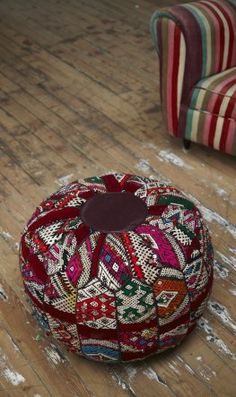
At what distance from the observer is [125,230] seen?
149cm

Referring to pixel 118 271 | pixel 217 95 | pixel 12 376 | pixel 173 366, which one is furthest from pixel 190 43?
pixel 12 376

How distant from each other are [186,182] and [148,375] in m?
1.00

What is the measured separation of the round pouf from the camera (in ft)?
4.68

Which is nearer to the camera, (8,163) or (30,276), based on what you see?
(30,276)

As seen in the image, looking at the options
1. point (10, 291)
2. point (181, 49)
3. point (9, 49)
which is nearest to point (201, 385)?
point (10, 291)

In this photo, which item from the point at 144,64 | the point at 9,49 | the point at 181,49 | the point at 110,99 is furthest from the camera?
the point at 9,49

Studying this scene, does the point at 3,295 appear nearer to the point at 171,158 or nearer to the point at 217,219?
the point at 217,219

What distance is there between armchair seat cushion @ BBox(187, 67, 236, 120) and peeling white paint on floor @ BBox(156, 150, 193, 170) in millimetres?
274

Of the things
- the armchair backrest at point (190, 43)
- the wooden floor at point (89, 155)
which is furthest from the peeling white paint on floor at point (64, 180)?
the armchair backrest at point (190, 43)

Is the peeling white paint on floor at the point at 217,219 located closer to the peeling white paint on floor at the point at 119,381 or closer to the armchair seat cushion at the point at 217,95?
the armchair seat cushion at the point at 217,95

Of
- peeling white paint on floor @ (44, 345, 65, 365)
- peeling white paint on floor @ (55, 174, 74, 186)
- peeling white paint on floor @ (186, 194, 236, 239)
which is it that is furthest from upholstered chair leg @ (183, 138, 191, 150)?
peeling white paint on floor @ (44, 345, 65, 365)

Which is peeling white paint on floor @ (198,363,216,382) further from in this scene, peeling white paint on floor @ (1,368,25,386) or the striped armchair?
the striped armchair

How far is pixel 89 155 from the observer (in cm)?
259

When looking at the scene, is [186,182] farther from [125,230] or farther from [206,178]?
[125,230]
